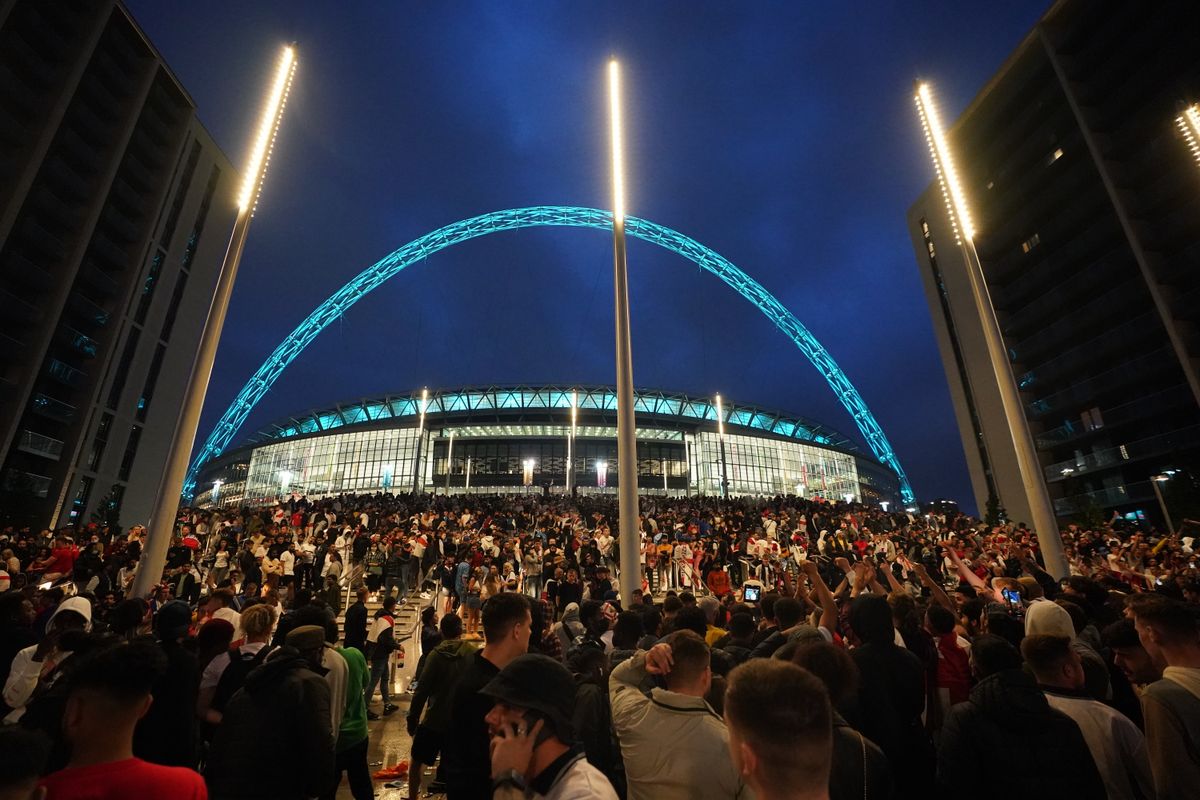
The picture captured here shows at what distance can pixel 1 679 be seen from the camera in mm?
5008

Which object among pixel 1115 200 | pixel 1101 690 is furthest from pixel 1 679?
pixel 1115 200

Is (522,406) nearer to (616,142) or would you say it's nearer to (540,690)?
(616,142)

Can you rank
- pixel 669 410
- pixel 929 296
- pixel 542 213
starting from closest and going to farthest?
pixel 542 213 < pixel 929 296 < pixel 669 410

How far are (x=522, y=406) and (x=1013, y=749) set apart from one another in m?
61.9

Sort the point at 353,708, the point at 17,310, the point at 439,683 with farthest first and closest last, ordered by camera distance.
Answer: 1. the point at 17,310
2. the point at 353,708
3. the point at 439,683

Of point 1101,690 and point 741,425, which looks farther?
point 741,425

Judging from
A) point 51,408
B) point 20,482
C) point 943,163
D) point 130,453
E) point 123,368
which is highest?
point 123,368

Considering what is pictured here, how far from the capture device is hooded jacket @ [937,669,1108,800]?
269cm

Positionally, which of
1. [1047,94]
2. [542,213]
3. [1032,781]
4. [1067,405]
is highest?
[1047,94]

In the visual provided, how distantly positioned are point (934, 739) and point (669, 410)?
6093 cm

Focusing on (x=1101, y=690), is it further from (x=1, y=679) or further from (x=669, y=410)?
(x=669, y=410)

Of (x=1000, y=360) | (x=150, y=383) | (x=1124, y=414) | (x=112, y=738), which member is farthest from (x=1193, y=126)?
(x=150, y=383)

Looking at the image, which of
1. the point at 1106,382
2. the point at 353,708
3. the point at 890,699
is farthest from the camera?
the point at 1106,382

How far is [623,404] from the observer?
1071cm
